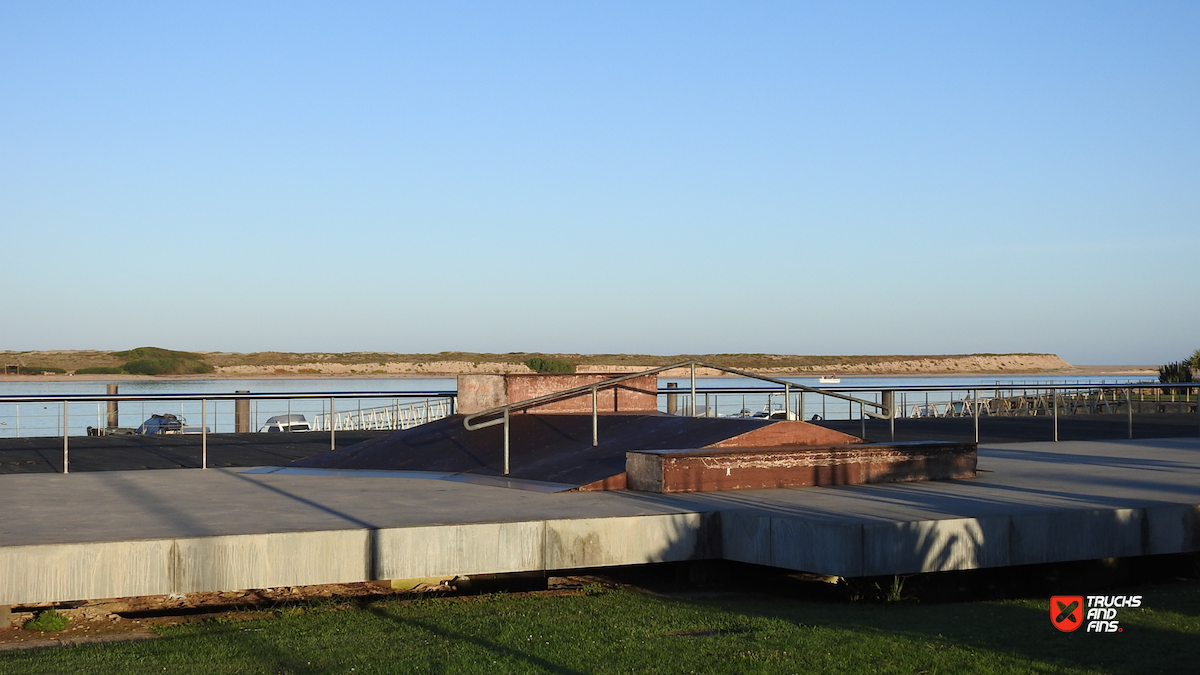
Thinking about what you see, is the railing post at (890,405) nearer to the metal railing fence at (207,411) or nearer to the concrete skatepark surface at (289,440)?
the concrete skatepark surface at (289,440)

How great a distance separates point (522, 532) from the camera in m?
7.29

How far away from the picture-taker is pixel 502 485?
1004 centimetres

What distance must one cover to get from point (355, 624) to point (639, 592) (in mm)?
2111

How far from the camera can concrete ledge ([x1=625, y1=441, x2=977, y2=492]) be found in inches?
366

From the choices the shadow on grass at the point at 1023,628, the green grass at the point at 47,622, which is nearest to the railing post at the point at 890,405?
the shadow on grass at the point at 1023,628

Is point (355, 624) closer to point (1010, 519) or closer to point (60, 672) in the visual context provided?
point (60, 672)

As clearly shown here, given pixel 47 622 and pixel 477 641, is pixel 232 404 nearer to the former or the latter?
pixel 47 622

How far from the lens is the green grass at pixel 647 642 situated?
17.3 ft

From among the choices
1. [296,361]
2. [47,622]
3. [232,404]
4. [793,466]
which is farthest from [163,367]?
[47,622]

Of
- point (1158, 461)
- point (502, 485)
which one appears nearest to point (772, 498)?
point (502, 485)

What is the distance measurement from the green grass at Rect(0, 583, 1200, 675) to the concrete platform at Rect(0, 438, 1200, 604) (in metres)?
0.32

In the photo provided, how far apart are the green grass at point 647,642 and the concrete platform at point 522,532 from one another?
1.04 feet

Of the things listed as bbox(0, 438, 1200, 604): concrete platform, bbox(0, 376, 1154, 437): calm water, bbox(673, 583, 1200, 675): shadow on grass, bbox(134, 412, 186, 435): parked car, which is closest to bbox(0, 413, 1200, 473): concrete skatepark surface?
bbox(0, 438, 1200, 604): concrete platform
